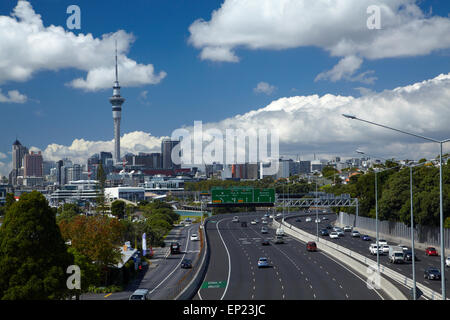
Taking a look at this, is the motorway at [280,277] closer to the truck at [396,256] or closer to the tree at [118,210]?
the truck at [396,256]

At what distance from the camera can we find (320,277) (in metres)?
47.6

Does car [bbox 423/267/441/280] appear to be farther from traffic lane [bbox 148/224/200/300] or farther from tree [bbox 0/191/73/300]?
tree [bbox 0/191/73/300]

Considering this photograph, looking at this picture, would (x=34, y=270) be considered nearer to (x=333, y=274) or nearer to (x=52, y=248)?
(x=52, y=248)

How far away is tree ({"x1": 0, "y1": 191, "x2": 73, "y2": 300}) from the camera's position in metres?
27.8

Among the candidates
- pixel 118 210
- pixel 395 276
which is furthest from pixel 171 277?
pixel 118 210

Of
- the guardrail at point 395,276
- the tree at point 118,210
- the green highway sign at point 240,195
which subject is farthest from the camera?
the tree at point 118,210

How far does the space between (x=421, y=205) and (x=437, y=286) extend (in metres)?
32.0

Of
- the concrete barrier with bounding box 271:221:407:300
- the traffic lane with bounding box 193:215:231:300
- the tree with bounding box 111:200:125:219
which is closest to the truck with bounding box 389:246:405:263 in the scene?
the concrete barrier with bounding box 271:221:407:300

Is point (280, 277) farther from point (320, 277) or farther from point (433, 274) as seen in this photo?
point (433, 274)

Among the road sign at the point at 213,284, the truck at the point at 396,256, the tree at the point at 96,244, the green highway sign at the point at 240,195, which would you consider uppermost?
the green highway sign at the point at 240,195

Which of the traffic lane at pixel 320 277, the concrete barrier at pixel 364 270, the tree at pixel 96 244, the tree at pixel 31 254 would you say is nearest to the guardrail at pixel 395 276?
the concrete barrier at pixel 364 270

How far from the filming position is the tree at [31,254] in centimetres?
2775

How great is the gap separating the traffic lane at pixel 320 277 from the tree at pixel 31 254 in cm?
1662
